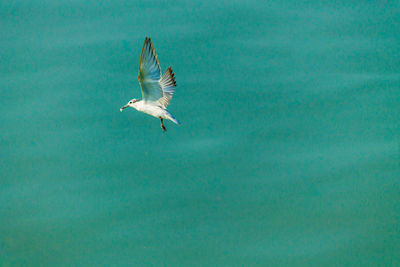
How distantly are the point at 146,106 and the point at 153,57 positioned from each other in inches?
16.0

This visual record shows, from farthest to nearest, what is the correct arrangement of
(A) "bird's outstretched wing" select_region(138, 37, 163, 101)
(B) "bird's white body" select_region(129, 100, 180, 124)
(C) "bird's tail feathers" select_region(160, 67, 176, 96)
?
(C) "bird's tail feathers" select_region(160, 67, 176, 96) < (B) "bird's white body" select_region(129, 100, 180, 124) < (A) "bird's outstretched wing" select_region(138, 37, 163, 101)

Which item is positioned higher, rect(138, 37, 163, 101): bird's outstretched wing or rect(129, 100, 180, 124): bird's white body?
rect(138, 37, 163, 101): bird's outstretched wing

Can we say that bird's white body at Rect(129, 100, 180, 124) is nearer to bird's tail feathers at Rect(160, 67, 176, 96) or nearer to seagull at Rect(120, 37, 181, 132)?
seagull at Rect(120, 37, 181, 132)

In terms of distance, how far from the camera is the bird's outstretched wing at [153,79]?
11.9 feet

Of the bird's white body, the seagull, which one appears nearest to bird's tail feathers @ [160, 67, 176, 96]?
the seagull

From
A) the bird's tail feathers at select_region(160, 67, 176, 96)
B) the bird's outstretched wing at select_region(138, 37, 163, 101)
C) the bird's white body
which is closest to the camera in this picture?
the bird's outstretched wing at select_region(138, 37, 163, 101)

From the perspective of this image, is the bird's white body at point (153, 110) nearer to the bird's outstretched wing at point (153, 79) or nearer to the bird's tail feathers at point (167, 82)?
the bird's outstretched wing at point (153, 79)

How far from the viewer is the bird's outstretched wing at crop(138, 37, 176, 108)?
3.63m

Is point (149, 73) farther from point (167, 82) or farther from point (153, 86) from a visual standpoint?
point (167, 82)

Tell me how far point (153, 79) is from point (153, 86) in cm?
6

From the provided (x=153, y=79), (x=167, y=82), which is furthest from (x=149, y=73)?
(x=167, y=82)

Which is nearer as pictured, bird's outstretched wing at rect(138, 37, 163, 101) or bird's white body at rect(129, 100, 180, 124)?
bird's outstretched wing at rect(138, 37, 163, 101)

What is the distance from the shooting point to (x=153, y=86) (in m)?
3.84

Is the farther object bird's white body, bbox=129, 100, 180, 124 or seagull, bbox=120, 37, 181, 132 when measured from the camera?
bird's white body, bbox=129, 100, 180, 124
